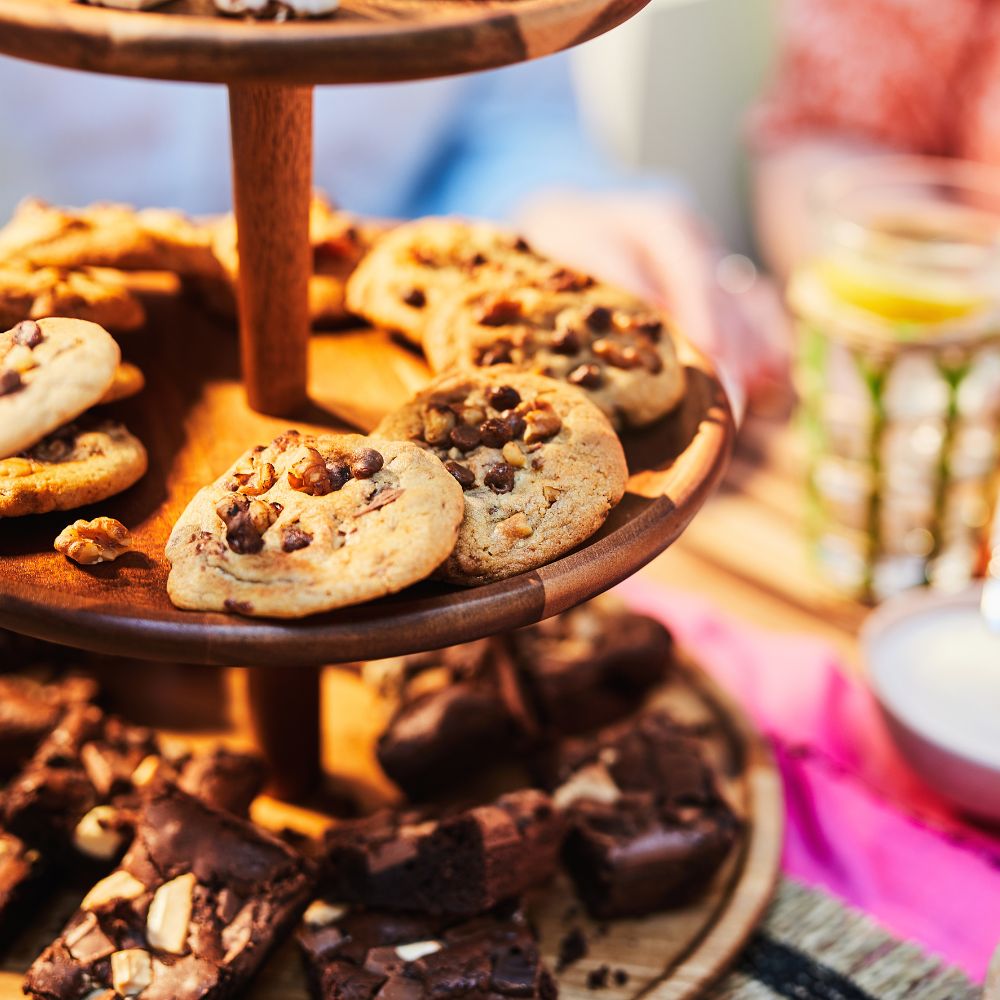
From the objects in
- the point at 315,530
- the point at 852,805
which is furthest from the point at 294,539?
the point at 852,805

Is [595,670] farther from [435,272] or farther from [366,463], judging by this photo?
[366,463]

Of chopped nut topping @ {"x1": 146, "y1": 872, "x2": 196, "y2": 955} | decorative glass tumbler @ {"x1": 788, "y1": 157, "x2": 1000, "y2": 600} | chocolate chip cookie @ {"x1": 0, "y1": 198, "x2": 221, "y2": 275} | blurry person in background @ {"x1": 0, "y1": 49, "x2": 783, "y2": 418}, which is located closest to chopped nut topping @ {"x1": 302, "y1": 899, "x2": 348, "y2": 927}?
chopped nut topping @ {"x1": 146, "y1": 872, "x2": 196, "y2": 955}

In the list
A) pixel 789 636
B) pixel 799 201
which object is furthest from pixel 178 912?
pixel 799 201

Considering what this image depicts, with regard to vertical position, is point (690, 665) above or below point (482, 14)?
below

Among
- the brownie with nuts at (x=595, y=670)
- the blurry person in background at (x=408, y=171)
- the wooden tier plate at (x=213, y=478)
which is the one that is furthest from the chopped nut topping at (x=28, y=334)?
the blurry person in background at (x=408, y=171)

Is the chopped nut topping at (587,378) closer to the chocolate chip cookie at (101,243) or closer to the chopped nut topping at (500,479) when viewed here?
the chopped nut topping at (500,479)

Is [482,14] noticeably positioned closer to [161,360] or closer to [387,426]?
[387,426]
